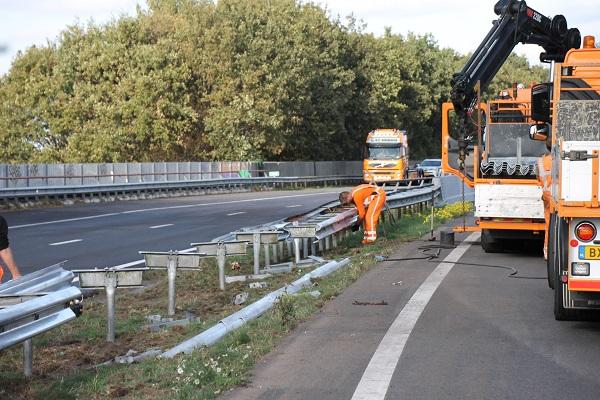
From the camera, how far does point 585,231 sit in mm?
9055

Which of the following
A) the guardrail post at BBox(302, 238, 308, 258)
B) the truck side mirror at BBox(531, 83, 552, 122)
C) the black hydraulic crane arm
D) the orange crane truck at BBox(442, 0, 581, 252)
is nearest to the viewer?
the truck side mirror at BBox(531, 83, 552, 122)

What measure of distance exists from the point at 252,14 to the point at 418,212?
146 feet

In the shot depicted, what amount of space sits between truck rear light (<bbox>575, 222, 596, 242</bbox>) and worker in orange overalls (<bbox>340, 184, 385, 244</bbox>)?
35.4 ft

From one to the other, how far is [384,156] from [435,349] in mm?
51402

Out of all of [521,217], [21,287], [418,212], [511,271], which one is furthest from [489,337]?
[418,212]

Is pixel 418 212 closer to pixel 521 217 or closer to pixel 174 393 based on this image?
pixel 521 217

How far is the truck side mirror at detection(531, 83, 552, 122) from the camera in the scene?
35.3 ft

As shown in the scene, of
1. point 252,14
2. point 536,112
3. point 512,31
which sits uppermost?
point 252,14

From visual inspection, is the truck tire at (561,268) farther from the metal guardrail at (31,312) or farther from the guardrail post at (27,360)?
the guardrail post at (27,360)

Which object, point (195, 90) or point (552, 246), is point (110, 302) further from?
point (195, 90)

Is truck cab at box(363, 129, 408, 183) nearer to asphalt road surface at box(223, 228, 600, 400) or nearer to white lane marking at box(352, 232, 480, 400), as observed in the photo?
white lane marking at box(352, 232, 480, 400)

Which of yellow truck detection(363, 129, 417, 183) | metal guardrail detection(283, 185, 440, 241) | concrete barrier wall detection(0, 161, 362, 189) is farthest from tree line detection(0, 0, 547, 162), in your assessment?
metal guardrail detection(283, 185, 440, 241)

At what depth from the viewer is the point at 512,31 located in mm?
19297

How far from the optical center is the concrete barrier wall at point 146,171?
42.4 metres
